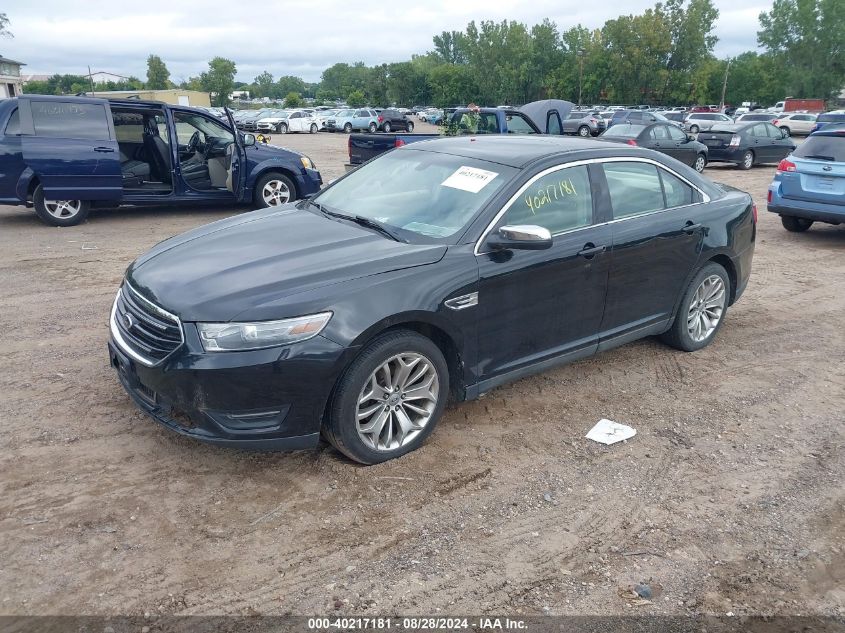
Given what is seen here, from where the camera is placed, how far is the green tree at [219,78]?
10338 centimetres

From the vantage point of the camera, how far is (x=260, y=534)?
3.27 meters

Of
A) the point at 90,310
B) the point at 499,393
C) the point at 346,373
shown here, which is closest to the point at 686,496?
the point at 499,393

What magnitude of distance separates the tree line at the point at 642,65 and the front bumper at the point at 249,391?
80304mm

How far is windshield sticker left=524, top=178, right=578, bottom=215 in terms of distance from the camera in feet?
14.1

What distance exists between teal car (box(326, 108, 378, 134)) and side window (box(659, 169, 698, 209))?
4042cm

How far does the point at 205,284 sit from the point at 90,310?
10.7 ft

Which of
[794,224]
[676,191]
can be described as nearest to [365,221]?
[676,191]

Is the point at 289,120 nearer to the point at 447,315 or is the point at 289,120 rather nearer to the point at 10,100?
the point at 10,100

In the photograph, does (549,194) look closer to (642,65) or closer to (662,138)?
(662,138)

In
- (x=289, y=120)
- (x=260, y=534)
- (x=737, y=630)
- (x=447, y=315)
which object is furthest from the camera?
(x=289, y=120)

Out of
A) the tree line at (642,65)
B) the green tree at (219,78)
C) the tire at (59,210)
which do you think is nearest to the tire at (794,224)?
the tire at (59,210)

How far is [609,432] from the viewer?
14.4ft

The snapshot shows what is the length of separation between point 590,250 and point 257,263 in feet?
6.97

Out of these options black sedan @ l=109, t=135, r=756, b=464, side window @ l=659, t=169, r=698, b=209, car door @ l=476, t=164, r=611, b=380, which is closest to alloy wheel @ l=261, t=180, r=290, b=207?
black sedan @ l=109, t=135, r=756, b=464
